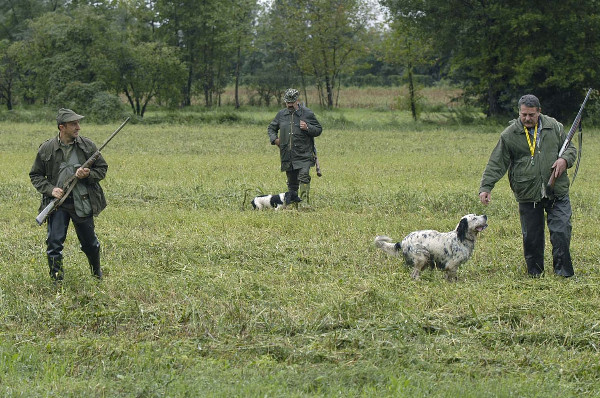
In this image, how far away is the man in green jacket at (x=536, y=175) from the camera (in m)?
8.91

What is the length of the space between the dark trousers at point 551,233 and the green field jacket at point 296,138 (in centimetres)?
535

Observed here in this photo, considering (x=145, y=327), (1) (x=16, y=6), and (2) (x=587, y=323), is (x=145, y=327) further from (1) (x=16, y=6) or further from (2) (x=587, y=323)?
(1) (x=16, y=6)

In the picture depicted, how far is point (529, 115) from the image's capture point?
883 centimetres

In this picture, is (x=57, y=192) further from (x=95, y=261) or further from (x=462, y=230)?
(x=462, y=230)

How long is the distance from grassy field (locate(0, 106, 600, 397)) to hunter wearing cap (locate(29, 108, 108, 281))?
0.47 metres

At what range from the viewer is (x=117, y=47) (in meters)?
45.3

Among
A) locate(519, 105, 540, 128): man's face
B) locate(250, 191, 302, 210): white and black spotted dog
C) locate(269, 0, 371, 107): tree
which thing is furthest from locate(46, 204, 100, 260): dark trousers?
locate(269, 0, 371, 107): tree

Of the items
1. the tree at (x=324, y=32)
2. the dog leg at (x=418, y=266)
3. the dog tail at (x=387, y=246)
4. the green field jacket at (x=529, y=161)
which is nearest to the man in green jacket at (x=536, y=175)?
the green field jacket at (x=529, y=161)

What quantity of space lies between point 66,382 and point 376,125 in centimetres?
3309

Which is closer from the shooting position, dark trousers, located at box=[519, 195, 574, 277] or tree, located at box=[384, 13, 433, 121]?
dark trousers, located at box=[519, 195, 574, 277]

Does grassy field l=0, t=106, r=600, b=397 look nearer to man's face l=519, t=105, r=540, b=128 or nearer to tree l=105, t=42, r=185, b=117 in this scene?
man's face l=519, t=105, r=540, b=128

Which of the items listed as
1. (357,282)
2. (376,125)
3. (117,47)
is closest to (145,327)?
(357,282)

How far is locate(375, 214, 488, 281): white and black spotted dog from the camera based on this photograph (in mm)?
8945

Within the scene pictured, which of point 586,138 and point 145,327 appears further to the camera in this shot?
point 586,138
